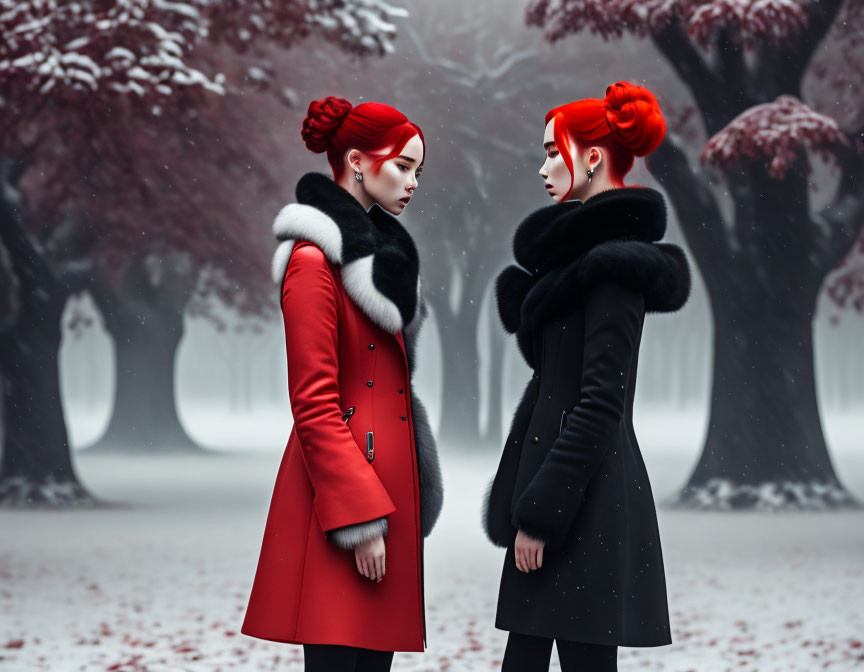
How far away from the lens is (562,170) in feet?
10.8

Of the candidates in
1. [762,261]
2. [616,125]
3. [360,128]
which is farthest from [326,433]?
[762,261]

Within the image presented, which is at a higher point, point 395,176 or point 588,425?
point 395,176

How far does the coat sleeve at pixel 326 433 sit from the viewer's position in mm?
3104

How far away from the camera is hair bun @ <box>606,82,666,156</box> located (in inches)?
124

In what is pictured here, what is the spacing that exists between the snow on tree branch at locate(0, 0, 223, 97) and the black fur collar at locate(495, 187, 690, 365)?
26.2ft

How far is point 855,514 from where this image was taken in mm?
A: 13180

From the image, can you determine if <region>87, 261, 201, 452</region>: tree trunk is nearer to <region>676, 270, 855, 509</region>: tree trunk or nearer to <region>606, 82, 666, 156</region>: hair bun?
<region>676, 270, 855, 509</region>: tree trunk

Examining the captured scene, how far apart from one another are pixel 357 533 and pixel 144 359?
1989 cm

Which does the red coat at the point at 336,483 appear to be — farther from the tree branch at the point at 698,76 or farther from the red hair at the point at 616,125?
the tree branch at the point at 698,76

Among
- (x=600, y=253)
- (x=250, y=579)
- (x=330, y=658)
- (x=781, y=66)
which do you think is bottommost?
(x=250, y=579)

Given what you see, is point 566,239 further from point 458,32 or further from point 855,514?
point 458,32

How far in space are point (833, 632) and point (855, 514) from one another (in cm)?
648

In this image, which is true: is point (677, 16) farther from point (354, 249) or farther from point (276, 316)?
point (276, 316)

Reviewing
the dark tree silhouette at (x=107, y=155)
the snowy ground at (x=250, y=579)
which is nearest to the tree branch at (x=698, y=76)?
the dark tree silhouette at (x=107, y=155)
